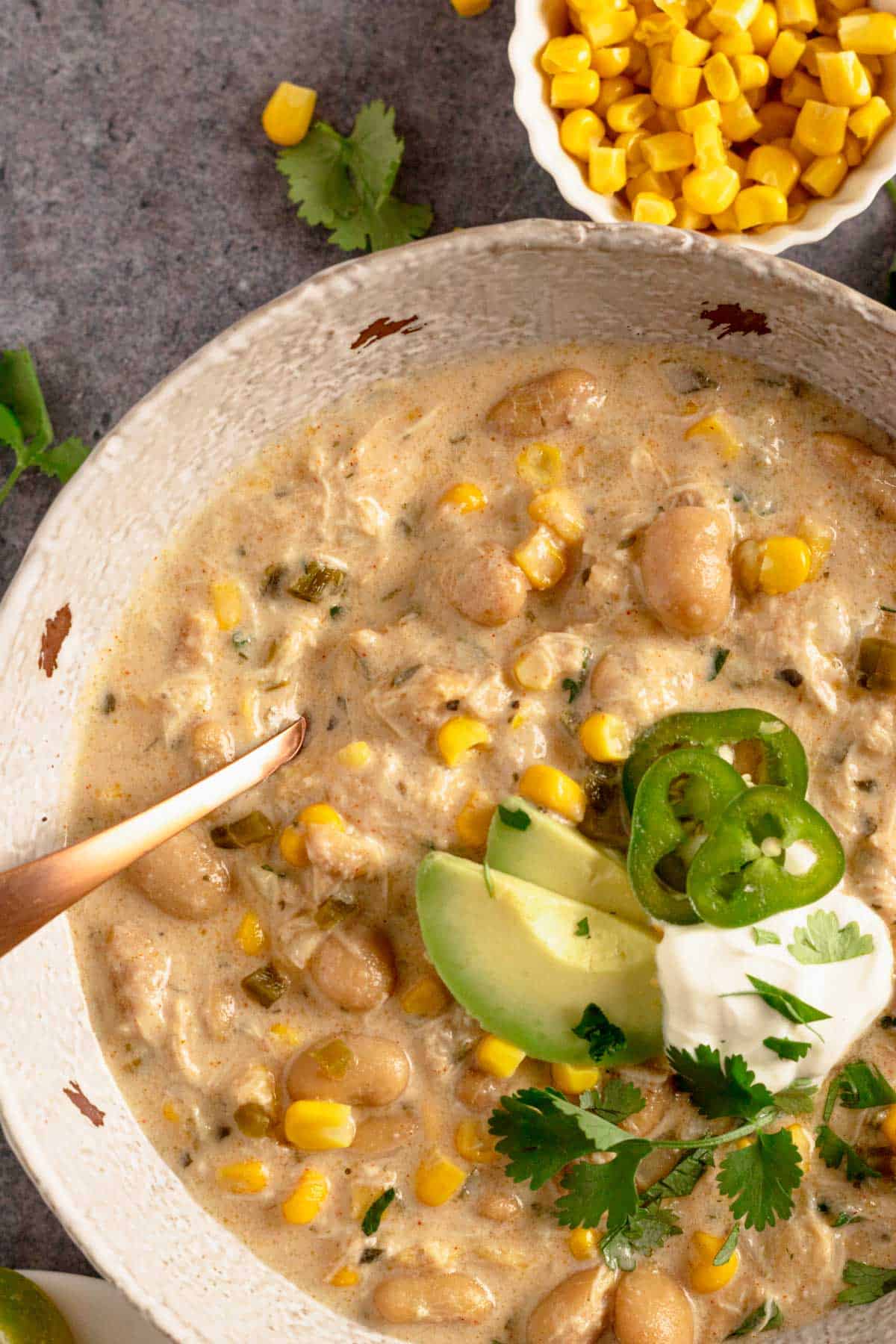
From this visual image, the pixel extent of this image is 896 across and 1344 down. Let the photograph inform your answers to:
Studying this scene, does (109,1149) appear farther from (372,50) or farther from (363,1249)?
(372,50)

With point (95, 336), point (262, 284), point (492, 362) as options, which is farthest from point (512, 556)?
point (95, 336)

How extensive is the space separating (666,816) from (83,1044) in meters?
1.59

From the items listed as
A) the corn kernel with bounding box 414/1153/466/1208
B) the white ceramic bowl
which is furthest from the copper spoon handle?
the corn kernel with bounding box 414/1153/466/1208

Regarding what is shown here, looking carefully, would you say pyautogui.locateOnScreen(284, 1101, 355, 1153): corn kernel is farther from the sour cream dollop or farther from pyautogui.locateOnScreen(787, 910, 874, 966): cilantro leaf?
pyautogui.locateOnScreen(787, 910, 874, 966): cilantro leaf

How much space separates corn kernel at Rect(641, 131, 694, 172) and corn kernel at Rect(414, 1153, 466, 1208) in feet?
8.49

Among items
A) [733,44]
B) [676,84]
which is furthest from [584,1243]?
[733,44]

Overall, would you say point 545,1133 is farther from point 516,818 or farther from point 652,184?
point 652,184

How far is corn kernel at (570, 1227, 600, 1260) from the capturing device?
9.95 ft

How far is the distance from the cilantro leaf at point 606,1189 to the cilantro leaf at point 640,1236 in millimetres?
189

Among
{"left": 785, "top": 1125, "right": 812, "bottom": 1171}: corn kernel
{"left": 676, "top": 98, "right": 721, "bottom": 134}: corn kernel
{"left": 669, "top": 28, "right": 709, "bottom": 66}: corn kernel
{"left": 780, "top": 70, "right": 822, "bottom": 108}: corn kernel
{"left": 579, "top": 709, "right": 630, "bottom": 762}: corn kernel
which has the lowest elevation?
{"left": 785, "top": 1125, "right": 812, "bottom": 1171}: corn kernel

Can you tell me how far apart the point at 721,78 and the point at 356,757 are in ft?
6.55

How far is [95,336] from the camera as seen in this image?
3.61 m

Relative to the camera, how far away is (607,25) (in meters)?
3.31

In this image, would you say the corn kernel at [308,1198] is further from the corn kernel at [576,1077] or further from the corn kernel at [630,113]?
the corn kernel at [630,113]
